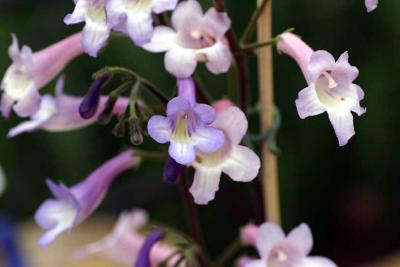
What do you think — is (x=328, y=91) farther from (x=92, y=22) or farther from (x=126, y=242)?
(x=126, y=242)

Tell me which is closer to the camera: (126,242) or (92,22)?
(92,22)

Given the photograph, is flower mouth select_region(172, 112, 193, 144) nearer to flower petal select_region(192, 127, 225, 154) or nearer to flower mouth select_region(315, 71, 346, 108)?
flower petal select_region(192, 127, 225, 154)

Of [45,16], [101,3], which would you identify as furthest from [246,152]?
[45,16]

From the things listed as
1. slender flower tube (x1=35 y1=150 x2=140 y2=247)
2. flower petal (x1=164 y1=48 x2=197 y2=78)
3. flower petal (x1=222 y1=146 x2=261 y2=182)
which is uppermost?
flower petal (x1=164 y1=48 x2=197 y2=78)

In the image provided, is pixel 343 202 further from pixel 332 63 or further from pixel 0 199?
pixel 332 63

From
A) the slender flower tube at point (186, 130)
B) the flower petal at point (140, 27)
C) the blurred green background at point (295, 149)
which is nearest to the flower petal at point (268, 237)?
the slender flower tube at point (186, 130)

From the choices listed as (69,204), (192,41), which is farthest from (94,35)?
(69,204)

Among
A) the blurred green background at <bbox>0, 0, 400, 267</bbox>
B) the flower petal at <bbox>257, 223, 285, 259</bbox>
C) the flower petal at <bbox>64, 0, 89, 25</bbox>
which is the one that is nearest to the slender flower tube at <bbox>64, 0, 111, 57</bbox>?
the flower petal at <bbox>64, 0, 89, 25</bbox>
